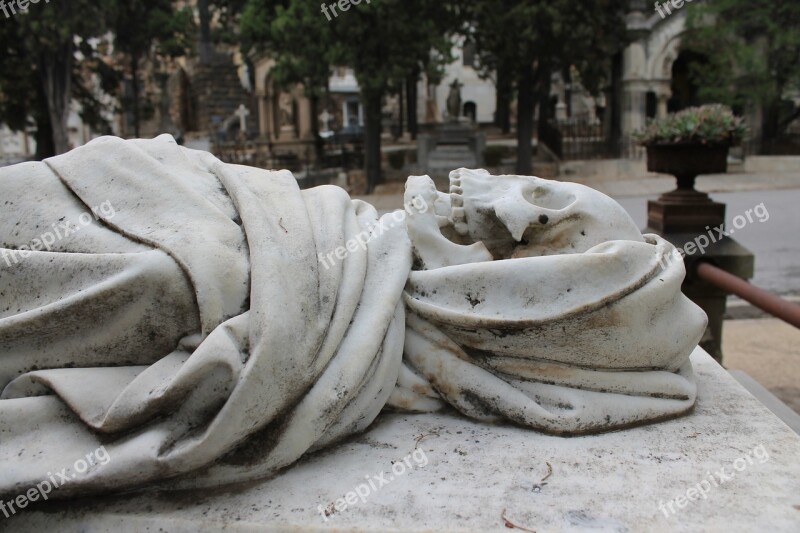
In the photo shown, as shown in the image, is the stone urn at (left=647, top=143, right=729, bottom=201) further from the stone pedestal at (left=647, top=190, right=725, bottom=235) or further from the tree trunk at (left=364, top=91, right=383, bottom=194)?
the tree trunk at (left=364, top=91, right=383, bottom=194)

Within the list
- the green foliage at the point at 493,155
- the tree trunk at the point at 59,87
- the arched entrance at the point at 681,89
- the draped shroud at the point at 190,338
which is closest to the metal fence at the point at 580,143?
the green foliage at the point at 493,155

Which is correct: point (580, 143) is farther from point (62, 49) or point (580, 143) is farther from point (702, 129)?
point (702, 129)

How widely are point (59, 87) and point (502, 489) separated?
19.1 metres


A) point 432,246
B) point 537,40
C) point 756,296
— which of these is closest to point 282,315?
point 432,246

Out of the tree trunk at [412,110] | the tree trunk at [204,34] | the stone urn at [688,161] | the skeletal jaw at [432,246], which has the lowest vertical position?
the skeletal jaw at [432,246]

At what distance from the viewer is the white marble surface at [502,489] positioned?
5.68 ft

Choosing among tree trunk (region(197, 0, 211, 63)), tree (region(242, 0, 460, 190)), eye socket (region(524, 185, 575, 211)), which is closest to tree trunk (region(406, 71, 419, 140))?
tree (region(242, 0, 460, 190))

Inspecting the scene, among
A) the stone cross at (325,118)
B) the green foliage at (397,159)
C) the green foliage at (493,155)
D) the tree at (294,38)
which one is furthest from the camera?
the stone cross at (325,118)

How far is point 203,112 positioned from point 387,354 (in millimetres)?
33489

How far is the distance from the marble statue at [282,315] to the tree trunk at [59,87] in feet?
57.6

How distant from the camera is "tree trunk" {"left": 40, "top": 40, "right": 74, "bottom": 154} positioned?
17.6 meters

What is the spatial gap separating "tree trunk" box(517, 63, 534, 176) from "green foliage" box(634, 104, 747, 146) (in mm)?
12077

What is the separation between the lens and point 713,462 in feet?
6.43

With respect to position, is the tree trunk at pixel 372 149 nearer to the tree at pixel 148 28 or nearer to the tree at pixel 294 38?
the tree at pixel 294 38
